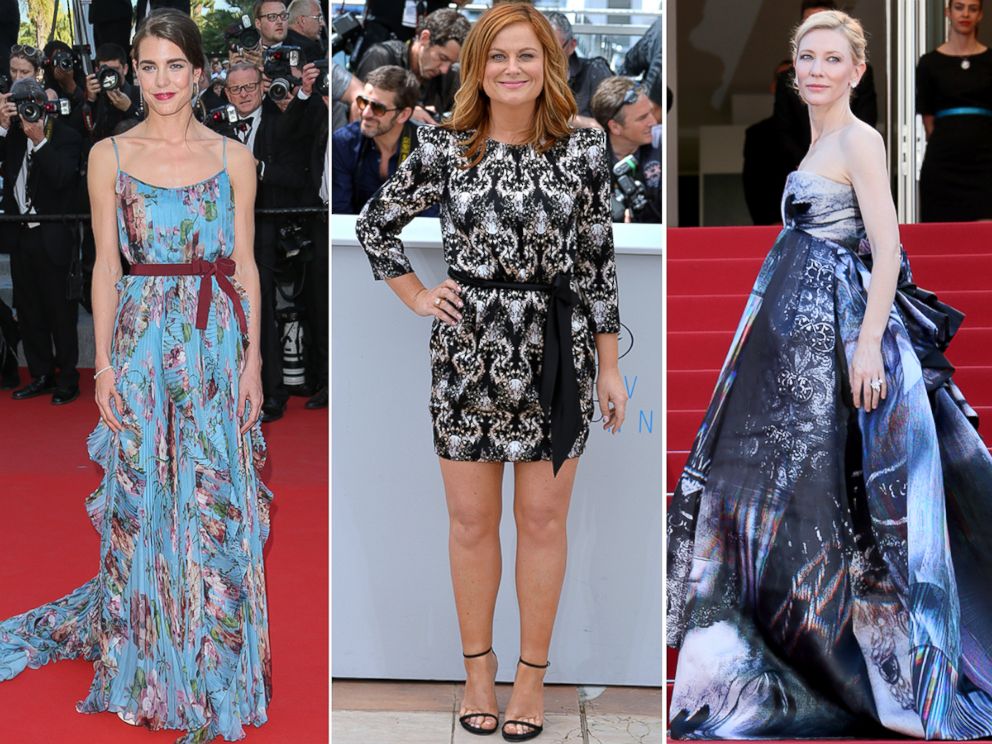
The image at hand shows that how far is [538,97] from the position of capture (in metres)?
2.61

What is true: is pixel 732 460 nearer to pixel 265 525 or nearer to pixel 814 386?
pixel 814 386

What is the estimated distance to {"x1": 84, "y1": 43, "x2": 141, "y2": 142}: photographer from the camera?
2.66m

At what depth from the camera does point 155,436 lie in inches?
99.8

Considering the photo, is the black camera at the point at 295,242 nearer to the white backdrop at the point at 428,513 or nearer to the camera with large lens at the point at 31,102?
the white backdrop at the point at 428,513

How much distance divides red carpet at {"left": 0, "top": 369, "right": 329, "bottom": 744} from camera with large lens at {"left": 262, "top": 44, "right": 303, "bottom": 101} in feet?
2.25

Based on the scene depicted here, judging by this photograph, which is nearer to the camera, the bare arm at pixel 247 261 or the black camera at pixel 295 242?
the bare arm at pixel 247 261

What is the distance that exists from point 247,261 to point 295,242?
200 mm

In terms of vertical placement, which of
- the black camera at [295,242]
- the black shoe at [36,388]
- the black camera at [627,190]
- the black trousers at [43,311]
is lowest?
the black shoe at [36,388]

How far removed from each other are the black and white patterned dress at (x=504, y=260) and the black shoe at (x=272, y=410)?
0.38 metres

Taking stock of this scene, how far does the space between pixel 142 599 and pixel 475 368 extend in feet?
2.79

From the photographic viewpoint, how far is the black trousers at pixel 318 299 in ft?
9.16

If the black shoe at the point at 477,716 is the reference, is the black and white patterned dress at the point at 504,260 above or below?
above

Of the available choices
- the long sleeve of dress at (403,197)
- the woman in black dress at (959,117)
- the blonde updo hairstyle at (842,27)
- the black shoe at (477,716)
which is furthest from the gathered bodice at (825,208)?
the woman in black dress at (959,117)

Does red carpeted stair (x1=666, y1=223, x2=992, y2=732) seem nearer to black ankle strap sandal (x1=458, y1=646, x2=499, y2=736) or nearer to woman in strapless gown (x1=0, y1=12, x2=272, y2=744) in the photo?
black ankle strap sandal (x1=458, y1=646, x2=499, y2=736)
